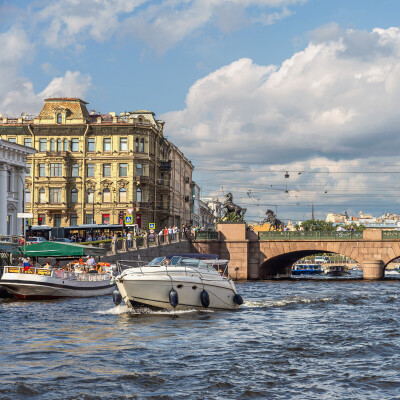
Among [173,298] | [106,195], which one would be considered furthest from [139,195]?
[173,298]

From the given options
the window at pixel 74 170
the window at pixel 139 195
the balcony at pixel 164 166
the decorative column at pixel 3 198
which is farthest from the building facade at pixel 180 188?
the decorative column at pixel 3 198

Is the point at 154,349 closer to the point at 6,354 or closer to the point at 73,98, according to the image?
the point at 6,354

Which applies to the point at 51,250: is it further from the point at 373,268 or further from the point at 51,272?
the point at 373,268

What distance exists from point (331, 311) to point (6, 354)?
731 inches

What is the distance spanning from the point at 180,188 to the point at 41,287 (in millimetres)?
86903

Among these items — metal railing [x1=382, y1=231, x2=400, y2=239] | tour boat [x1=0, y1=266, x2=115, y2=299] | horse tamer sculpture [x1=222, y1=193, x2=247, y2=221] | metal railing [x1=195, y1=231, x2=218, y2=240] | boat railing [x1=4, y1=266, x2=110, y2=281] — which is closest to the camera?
tour boat [x1=0, y1=266, x2=115, y2=299]

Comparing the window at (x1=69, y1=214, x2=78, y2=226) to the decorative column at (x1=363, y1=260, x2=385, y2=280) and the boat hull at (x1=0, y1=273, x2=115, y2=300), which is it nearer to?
the decorative column at (x1=363, y1=260, x2=385, y2=280)

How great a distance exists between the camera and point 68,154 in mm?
90750

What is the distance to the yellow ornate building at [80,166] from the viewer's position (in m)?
90.4

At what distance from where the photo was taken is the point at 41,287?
37688 mm

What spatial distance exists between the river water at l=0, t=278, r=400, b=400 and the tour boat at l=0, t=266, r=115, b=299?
3613 mm

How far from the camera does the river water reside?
16562 millimetres

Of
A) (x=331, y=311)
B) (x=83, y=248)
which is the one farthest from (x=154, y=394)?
(x=83, y=248)

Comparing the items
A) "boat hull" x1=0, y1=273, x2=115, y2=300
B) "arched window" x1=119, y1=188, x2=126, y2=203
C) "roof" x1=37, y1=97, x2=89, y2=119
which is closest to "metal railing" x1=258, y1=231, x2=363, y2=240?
"arched window" x1=119, y1=188, x2=126, y2=203
